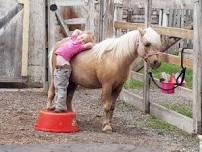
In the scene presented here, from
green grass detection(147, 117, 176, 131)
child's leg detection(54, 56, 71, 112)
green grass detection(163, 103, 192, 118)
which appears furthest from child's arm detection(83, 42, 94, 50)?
green grass detection(163, 103, 192, 118)

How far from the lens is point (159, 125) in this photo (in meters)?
8.51

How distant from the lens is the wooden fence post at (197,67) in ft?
24.6

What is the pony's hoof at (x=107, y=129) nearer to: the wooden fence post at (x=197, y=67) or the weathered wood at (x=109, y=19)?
the wooden fence post at (x=197, y=67)

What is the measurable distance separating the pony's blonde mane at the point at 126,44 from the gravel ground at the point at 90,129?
1.04m

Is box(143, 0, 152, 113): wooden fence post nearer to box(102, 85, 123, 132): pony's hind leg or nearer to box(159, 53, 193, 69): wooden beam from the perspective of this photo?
box(159, 53, 193, 69): wooden beam

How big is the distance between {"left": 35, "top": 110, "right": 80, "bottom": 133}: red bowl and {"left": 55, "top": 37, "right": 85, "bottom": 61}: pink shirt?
80 cm

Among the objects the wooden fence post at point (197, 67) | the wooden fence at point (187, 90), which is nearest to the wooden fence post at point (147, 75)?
the wooden fence at point (187, 90)

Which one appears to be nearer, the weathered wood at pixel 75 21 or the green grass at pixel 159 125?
the green grass at pixel 159 125

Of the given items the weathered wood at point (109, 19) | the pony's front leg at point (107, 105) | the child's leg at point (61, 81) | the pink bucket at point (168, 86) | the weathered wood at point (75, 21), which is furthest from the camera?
the weathered wood at point (75, 21)

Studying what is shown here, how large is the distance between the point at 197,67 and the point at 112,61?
1084 millimetres

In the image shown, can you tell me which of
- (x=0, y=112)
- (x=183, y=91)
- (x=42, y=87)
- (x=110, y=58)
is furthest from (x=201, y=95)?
(x=42, y=87)

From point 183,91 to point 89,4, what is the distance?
14.0 ft

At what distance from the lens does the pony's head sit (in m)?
7.32

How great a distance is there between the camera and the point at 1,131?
7.57 metres
